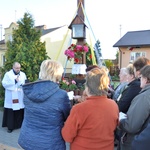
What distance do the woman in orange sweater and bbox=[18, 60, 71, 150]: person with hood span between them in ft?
0.49

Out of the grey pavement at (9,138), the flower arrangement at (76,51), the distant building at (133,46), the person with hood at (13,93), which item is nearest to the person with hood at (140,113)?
the grey pavement at (9,138)

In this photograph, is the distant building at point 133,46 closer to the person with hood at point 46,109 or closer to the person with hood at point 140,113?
the person with hood at point 140,113

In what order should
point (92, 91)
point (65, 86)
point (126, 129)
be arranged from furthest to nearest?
point (65, 86) < point (126, 129) < point (92, 91)

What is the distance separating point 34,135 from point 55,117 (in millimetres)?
302

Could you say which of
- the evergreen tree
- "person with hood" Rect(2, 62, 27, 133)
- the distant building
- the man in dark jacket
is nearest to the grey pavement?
"person with hood" Rect(2, 62, 27, 133)

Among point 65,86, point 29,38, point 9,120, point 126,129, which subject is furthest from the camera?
point 29,38

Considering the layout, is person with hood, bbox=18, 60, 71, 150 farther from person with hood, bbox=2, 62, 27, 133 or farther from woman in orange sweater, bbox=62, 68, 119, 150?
person with hood, bbox=2, 62, 27, 133

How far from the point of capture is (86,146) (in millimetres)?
2141

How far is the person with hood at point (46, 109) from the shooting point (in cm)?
225

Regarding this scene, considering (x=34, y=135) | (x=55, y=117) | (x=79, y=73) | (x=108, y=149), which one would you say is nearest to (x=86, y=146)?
(x=108, y=149)

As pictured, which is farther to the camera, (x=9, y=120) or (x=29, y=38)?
(x=29, y=38)

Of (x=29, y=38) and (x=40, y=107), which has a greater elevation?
(x=29, y=38)

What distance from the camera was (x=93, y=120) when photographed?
209cm

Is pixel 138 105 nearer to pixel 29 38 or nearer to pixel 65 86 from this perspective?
pixel 65 86
